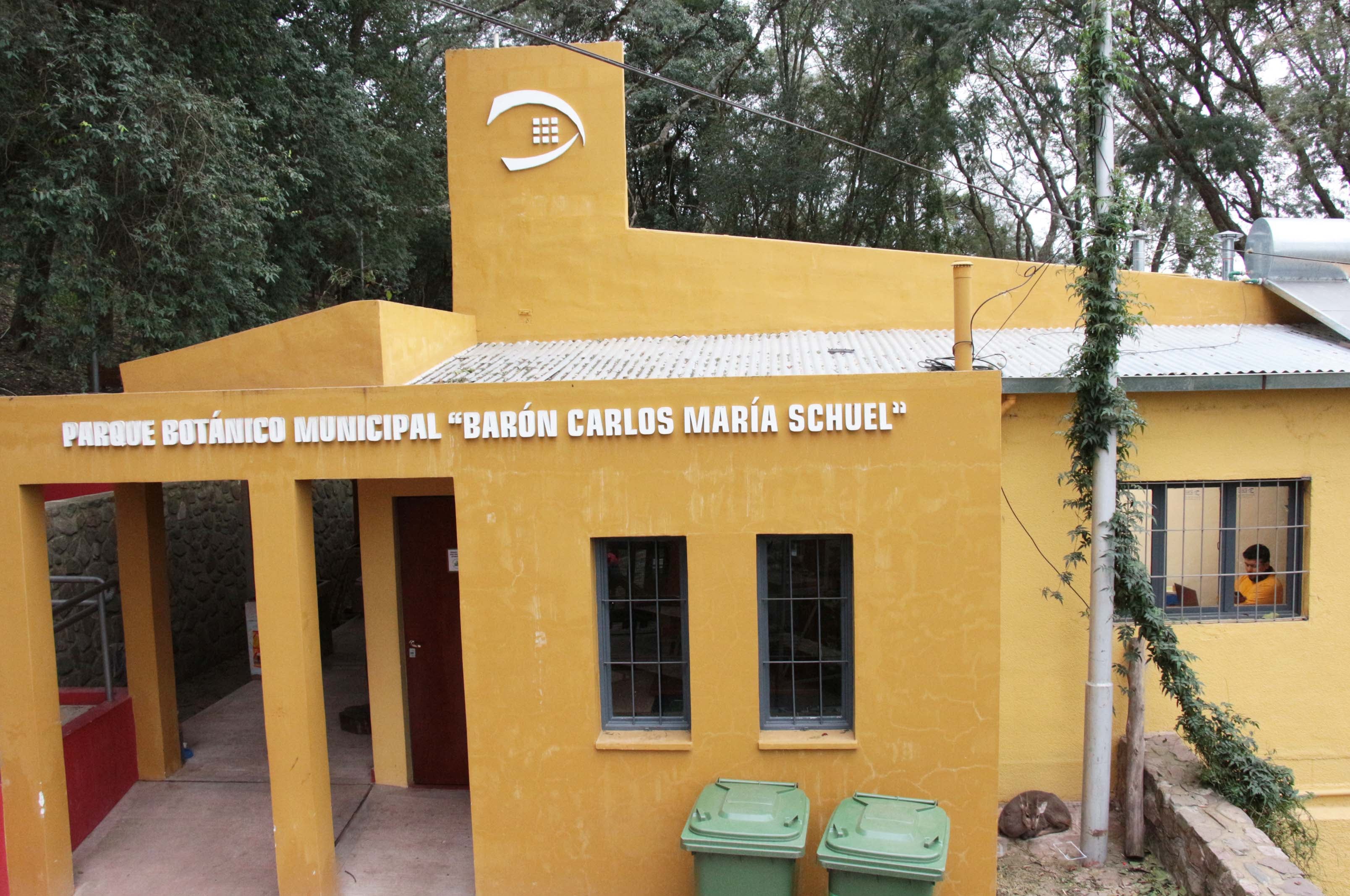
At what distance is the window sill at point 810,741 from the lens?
6008mm

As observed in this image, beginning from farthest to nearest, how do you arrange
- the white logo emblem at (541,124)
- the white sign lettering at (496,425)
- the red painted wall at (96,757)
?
1. the white logo emblem at (541,124)
2. the red painted wall at (96,757)
3. the white sign lettering at (496,425)

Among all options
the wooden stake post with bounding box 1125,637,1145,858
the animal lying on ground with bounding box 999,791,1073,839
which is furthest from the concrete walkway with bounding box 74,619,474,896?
the wooden stake post with bounding box 1125,637,1145,858

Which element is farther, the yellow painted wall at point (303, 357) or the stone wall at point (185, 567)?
the stone wall at point (185, 567)

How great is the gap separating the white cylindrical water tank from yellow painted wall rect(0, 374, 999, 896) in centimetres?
569

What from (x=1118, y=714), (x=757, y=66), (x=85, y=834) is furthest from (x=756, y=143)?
(x=85, y=834)

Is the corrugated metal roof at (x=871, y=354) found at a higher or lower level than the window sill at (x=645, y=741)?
higher

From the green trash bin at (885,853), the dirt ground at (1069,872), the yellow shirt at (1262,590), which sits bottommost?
the dirt ground at (1069,872)

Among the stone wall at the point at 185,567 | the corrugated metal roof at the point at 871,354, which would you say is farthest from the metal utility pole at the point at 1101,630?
the stone wall at the point at 185,567

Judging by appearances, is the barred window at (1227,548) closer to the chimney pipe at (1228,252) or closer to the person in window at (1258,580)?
the person in window at (1258,580)

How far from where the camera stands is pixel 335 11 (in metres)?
15.3

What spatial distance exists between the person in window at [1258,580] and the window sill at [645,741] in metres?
5.14

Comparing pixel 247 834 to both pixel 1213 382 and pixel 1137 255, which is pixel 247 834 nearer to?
pixel 1213 382

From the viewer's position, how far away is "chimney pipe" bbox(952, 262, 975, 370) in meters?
6.03

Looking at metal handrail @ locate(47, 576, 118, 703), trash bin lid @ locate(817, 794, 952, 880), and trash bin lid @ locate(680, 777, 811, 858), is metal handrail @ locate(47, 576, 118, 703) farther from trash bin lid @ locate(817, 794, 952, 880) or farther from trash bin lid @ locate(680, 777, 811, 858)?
trash bin lid @ locate(817, 794, 952, 880)
